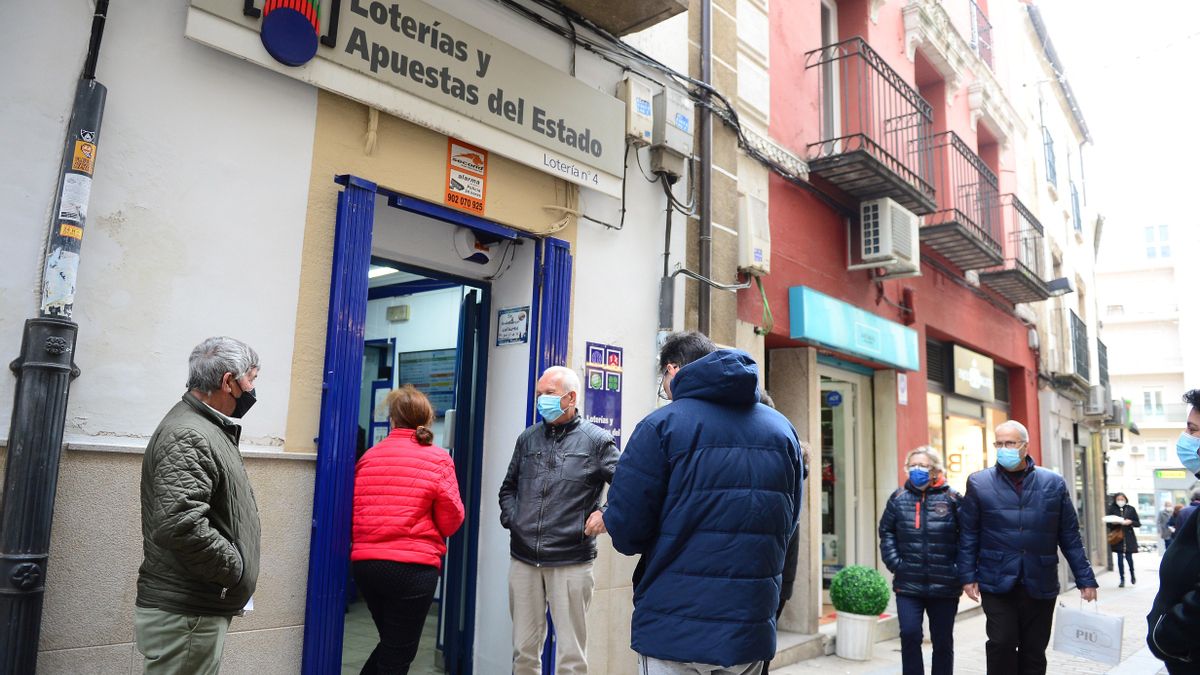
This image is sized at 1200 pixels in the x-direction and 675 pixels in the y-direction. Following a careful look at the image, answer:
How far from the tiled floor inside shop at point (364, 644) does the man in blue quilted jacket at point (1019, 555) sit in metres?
3.73

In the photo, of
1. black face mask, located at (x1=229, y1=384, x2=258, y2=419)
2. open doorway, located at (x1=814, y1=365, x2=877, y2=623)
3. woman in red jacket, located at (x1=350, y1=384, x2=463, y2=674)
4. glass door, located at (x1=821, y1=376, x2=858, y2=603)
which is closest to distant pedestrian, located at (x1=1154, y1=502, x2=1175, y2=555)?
open doorway, located at (x1=814, y1=365, x2=877, y2=623)

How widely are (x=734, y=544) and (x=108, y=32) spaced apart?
3386 mm

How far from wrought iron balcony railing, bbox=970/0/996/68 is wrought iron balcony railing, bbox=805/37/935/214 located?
4.31m

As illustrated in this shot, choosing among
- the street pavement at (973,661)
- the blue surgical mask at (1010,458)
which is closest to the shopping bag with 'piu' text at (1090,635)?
the blue surgical mask at (1010,458)

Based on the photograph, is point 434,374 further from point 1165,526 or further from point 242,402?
point 1165,526

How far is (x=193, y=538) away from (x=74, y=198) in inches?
62.6

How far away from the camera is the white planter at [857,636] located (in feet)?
25.2

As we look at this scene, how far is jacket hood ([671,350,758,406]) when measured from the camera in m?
2.90

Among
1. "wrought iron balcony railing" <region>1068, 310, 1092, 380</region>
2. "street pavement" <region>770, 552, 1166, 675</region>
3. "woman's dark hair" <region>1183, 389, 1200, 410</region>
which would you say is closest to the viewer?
"woman's dark hair" <region>1183, 389, 1200, 410</region>

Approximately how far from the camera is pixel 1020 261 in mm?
13109

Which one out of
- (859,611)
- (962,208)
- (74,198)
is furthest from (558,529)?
(962,208)

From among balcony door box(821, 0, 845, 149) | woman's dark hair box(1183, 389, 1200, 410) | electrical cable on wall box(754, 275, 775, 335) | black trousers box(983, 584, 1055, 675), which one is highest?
balcony door box(821, 0, 845, 149)

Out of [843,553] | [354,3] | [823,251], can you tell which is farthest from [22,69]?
[843,553]

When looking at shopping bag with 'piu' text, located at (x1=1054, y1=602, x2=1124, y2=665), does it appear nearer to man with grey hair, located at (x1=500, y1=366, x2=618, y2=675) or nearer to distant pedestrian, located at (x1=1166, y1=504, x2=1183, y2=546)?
distant pedestrian, located at (x1=1166, y1=504, x2=1183, y2=546)
